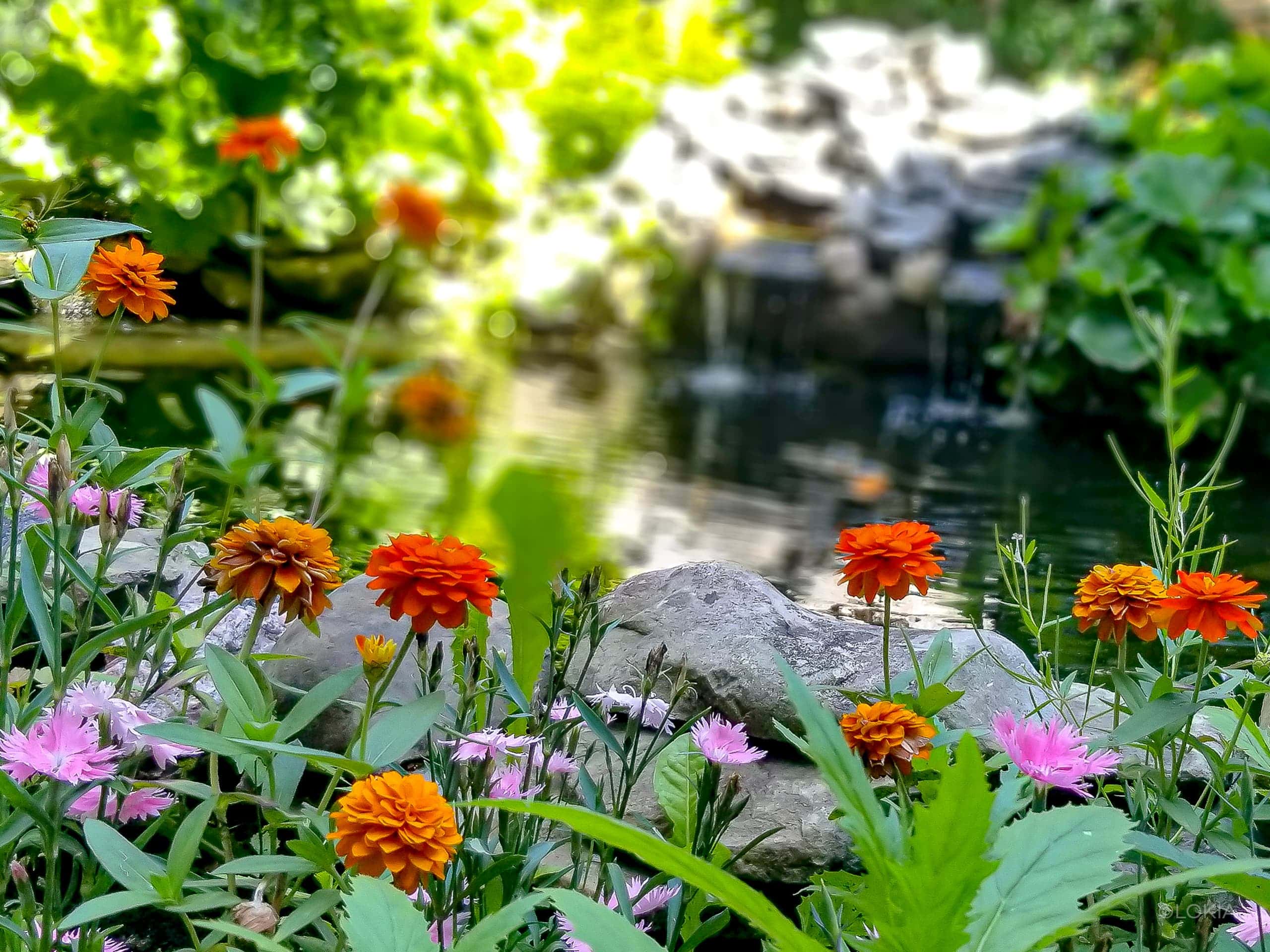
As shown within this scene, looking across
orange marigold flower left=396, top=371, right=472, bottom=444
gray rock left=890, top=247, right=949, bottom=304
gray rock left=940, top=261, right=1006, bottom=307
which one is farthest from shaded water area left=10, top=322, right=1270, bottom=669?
gray rock left=890, top=247, right=949, bottom=304

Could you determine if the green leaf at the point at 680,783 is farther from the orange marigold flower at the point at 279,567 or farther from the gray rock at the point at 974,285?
the gray rock at the point at 974,285

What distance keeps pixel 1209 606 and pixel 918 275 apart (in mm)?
5001

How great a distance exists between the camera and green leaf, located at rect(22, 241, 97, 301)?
947 millimetres

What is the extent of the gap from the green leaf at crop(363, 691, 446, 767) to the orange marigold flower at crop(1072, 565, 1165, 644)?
0.53 m

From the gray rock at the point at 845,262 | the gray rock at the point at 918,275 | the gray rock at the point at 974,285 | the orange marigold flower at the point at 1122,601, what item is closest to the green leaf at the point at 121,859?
the orange marigold flower at the point at 1122,601

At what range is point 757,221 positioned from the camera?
282 inches

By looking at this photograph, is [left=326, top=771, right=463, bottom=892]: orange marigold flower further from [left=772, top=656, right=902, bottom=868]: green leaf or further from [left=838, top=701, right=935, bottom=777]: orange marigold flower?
[left=838, top=701, right=935, bottom=777]: orange marigold flower

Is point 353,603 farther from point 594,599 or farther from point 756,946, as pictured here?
point 756,946

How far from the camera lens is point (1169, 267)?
3.83 m

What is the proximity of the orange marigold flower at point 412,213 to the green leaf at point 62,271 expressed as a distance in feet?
9.62

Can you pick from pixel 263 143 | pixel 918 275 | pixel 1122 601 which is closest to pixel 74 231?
pixel 1122 601

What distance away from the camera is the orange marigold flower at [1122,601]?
37.6 inches

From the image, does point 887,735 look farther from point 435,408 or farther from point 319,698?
point 435,408

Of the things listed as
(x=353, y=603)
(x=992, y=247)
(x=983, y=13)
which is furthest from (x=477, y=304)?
(x=983, y=13)
